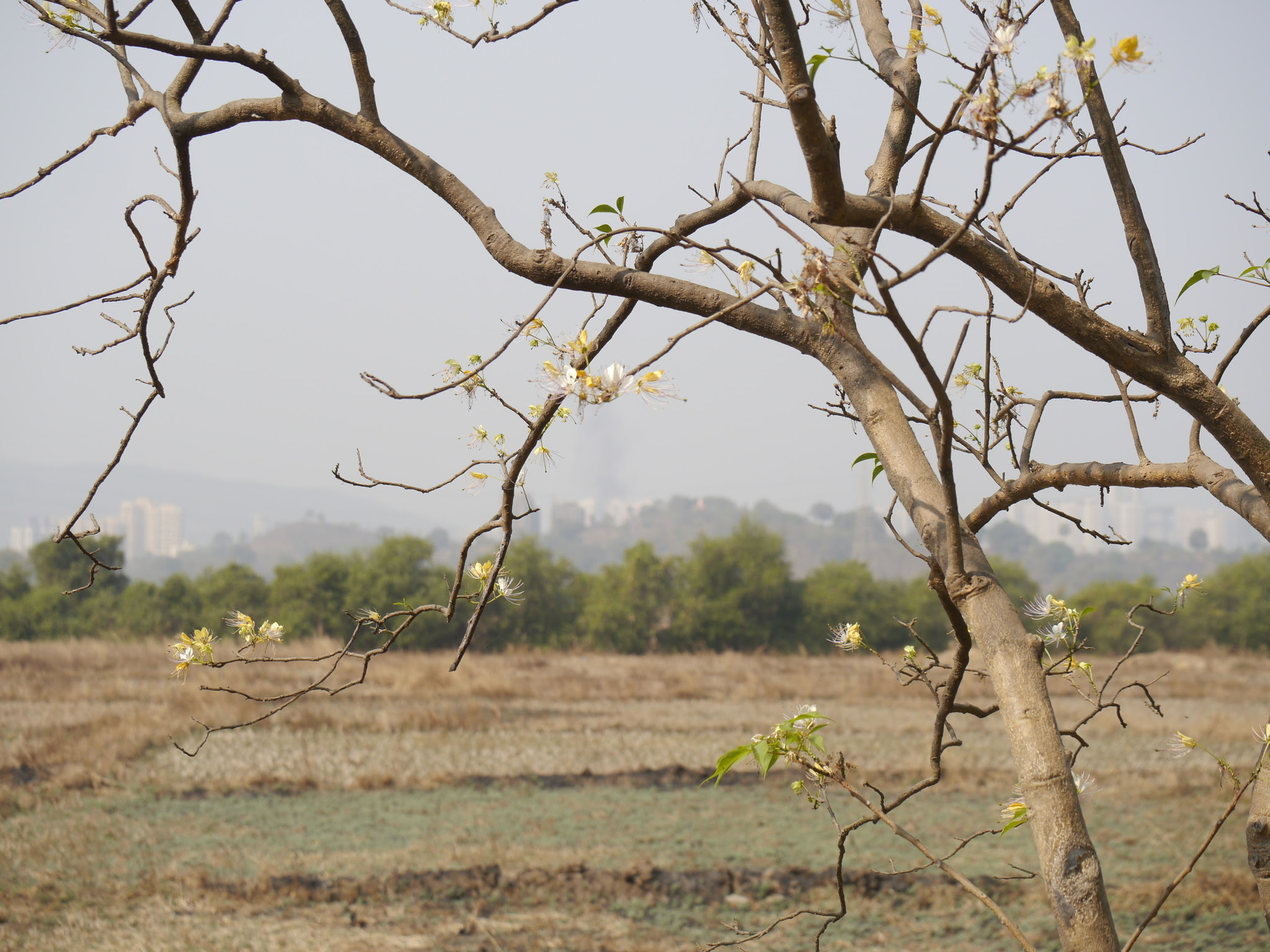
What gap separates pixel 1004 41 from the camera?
906mm

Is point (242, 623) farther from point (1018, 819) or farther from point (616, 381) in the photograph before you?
point (1018, 819)

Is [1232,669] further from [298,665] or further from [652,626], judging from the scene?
[298,665]

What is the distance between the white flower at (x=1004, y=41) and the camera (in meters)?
0.90

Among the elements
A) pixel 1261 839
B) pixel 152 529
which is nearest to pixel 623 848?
pixel 1261 839

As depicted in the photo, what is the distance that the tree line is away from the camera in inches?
963

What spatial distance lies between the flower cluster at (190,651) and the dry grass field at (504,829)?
6.28ft

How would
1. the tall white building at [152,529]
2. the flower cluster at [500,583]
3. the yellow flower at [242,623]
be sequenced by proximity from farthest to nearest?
the tall white building at [152,529] < the yellow flower at [242,623] < the flower cluster at [500,583]

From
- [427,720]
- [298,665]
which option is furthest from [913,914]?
[298,665]

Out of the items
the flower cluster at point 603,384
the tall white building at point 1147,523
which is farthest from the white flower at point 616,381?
the tall white building at point 1147,523

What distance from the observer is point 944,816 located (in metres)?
8.27

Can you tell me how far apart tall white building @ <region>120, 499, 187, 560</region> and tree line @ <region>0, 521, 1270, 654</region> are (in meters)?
140

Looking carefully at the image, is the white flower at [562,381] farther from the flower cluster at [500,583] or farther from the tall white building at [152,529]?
the tall white building at [152,529]

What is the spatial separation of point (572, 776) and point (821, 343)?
30.1 feet

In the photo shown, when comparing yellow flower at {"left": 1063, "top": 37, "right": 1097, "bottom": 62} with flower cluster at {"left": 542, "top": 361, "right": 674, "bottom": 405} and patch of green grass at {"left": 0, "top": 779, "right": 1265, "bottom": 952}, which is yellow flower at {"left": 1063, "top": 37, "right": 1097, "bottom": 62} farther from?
patch of green grass at {"left": 0, "top": 779, "right": 1265, "bottom": 952}
